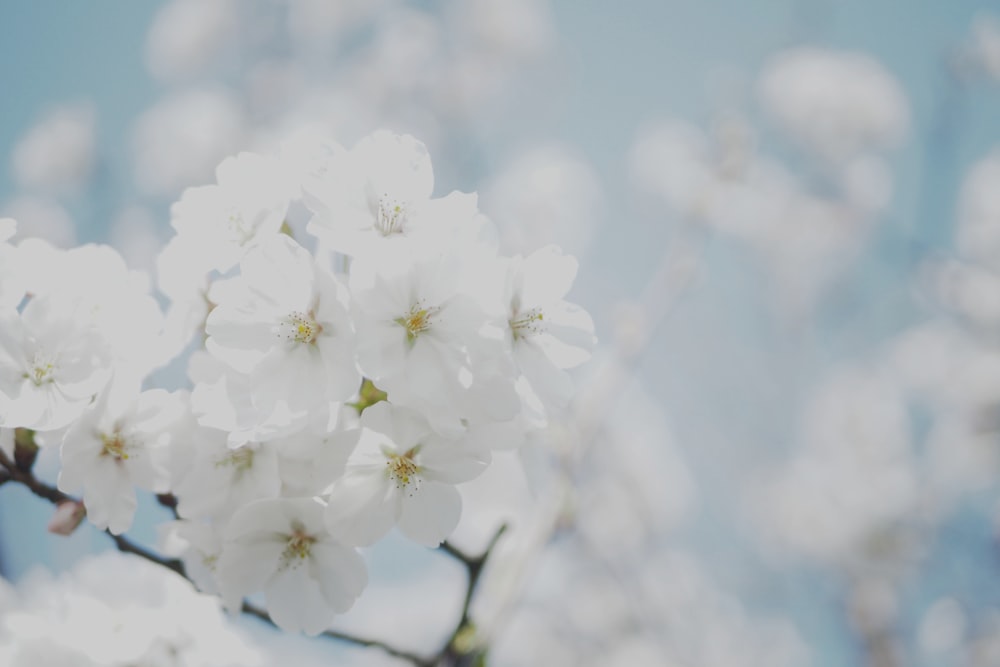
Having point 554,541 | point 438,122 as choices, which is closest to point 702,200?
point 554,541

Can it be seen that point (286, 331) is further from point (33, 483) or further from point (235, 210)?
point (33, 483)

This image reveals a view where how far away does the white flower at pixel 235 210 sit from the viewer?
3.81ft

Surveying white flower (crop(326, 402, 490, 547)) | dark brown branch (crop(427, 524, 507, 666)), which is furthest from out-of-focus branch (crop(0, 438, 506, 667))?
white flower (crop(326, 402, 490, 547))

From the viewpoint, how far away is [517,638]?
756 cm

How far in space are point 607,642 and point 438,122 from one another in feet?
16.6

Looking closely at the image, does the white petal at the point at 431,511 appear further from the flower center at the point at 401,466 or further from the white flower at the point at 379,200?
the white flower at the point at 379,200

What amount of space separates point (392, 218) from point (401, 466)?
1.22 ft

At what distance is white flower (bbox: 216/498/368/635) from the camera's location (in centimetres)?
107

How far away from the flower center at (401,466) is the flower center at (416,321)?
164 mm

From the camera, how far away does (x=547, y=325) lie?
3.91ft

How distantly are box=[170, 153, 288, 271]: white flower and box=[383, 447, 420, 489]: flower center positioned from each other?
39 centimetres

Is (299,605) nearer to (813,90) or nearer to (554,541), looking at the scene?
(554,541)

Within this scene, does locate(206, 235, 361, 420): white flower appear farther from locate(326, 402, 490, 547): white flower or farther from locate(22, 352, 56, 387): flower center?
locate(22, 352, 56, 387): flower center

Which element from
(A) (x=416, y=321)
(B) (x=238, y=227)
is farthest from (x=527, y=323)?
(B) (x=238, y=227)
